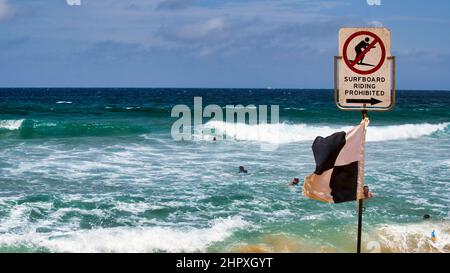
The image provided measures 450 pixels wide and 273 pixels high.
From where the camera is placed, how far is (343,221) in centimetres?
1363

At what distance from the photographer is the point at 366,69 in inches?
168

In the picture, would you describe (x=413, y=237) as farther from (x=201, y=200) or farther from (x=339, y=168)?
(x=339, y=168)

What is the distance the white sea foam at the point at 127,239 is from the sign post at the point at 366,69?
26.8 feet

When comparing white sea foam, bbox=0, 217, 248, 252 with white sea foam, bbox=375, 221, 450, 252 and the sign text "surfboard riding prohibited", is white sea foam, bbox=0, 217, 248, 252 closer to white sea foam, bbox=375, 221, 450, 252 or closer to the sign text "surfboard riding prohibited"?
white sea foam, bbox=375, 221, 450, 252

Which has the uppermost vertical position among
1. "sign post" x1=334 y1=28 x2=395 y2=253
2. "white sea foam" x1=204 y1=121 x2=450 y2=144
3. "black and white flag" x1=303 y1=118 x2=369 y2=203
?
"sign post" x1=334 y1=28 x2=395 y2=253

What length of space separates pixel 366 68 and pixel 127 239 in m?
9.17

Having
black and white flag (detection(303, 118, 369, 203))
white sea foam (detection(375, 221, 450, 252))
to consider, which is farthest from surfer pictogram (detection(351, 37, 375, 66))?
white sea foam (detection(375, 221, 450, 252))

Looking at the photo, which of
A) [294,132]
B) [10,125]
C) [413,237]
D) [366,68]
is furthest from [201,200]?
[10,125]

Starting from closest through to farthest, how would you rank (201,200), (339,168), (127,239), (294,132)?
1. (339,168)
2. (127,239)
3. (201,200)
4. (294,132)

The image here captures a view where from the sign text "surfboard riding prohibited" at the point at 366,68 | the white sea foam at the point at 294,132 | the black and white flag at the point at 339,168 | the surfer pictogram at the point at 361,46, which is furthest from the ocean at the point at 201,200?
the surfer pictogram at the point at 361,46

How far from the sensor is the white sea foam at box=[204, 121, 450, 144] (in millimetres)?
33750

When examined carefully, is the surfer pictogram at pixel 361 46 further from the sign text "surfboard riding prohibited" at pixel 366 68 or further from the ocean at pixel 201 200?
the ocean at pixel 201 200

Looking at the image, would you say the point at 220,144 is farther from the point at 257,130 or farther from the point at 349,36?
the point at 349,36
